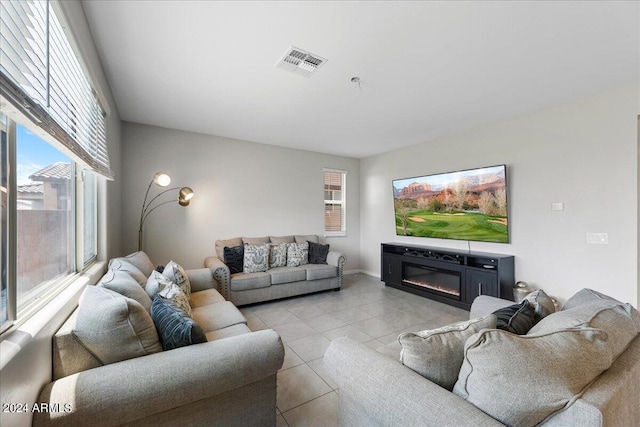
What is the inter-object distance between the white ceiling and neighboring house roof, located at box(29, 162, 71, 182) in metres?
1.00

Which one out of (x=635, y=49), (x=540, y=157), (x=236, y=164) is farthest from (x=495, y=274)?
(x=236, y=164)

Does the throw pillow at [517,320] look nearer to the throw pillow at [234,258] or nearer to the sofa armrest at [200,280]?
the sofa armrest at [200,280]

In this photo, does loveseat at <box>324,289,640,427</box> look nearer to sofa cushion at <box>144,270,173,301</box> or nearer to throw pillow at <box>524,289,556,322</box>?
throw pillow at <box>524,289,556,322</box>

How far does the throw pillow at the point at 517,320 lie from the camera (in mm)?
1225

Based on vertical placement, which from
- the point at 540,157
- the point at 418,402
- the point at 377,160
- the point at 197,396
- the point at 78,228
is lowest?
the point at 197,396

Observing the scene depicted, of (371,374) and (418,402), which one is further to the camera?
(371,374)

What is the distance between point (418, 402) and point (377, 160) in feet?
16.3

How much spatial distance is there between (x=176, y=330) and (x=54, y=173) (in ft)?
3.98

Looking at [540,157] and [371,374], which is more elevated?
[540,157]

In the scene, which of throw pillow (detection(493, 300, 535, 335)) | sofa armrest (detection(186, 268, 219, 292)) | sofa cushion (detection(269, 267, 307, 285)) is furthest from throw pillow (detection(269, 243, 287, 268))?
throw pillow (detection(493, 300, 535, 335))

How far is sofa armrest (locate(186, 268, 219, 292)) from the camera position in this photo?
299 centimetres

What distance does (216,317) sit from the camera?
2.16 meters

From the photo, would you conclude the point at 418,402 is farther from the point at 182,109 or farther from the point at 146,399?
the point at 182,109

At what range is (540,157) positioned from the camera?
3197 mm
